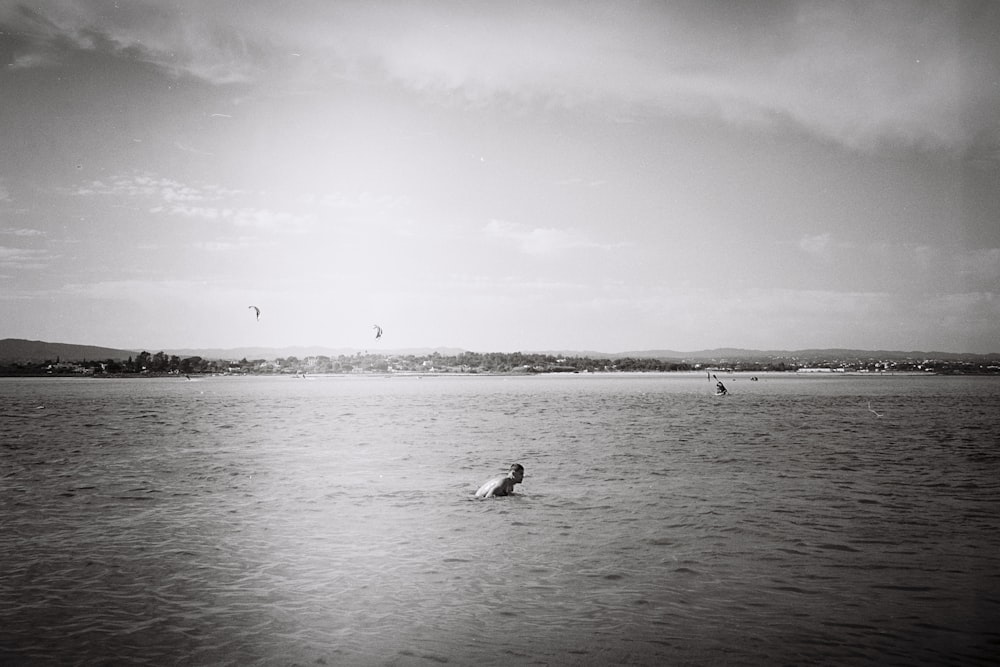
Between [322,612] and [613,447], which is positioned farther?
[613,447]

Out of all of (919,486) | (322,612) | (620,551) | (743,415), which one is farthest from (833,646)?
(743,415)

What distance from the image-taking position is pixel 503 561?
1358 centimetres

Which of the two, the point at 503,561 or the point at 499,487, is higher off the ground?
the point at 499,487

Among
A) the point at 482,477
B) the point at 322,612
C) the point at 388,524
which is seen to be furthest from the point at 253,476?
the point at 322,612

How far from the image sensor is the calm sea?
9.27 metres

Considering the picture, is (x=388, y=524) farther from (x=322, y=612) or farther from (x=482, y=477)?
(x=482, y=477)

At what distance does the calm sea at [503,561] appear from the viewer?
365 inches

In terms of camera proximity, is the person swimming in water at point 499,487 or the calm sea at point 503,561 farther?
the person swimming in water at point 499,487

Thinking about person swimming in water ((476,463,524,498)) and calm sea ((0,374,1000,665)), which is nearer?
calm sea ((0,374,1000,665))

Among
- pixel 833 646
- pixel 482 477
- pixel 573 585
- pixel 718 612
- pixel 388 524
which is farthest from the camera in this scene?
pixel 482 477

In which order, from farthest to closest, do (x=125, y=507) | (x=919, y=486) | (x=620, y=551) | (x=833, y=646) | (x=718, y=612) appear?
(x=919, y=486), (x=125, y=507), (x=620, y=551), (x=718, y=612), (x=833, y=646)

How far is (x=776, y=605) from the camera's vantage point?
10812 mm

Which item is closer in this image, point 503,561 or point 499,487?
point 503,561

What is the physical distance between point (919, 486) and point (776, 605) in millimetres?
15473
